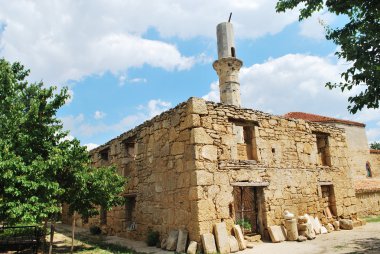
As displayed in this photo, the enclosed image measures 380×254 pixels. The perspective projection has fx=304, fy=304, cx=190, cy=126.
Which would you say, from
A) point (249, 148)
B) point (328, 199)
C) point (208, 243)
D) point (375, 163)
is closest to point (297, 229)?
point (249, 148)

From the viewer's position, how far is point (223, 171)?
8.46 metres

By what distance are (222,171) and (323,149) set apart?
603cm

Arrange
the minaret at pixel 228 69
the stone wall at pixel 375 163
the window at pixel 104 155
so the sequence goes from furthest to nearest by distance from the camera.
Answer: the stone wall at pixel 375 163, the minaret at pixel 228 69, the window at pixel 104 155

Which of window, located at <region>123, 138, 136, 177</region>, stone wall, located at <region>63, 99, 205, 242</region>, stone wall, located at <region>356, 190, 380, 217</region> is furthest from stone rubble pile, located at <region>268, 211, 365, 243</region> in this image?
stone wall, located at <region>356, 190, 380, 217</region>

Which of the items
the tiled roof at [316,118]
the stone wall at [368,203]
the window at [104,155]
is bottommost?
the stone wall at [368,203]

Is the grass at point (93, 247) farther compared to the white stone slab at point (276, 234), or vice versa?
Result: the white stone slab at point (276, 234)

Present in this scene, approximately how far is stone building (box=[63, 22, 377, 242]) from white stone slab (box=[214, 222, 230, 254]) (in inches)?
7.4

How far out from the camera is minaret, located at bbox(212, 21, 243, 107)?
60.9 feet

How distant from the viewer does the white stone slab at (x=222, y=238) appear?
7.46 meters

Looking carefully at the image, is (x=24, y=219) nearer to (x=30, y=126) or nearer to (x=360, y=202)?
(x=30, y=126)

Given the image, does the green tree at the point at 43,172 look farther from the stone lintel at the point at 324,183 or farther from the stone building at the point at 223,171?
the stone lintel at the point at 324,183

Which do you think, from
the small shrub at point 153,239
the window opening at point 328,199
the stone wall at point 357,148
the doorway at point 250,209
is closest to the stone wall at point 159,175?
→ the small shrub at point 153,239

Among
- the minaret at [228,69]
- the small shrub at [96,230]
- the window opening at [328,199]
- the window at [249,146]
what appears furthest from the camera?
the minaret at [228,69]

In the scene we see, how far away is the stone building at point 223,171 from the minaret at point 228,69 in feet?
23.3
